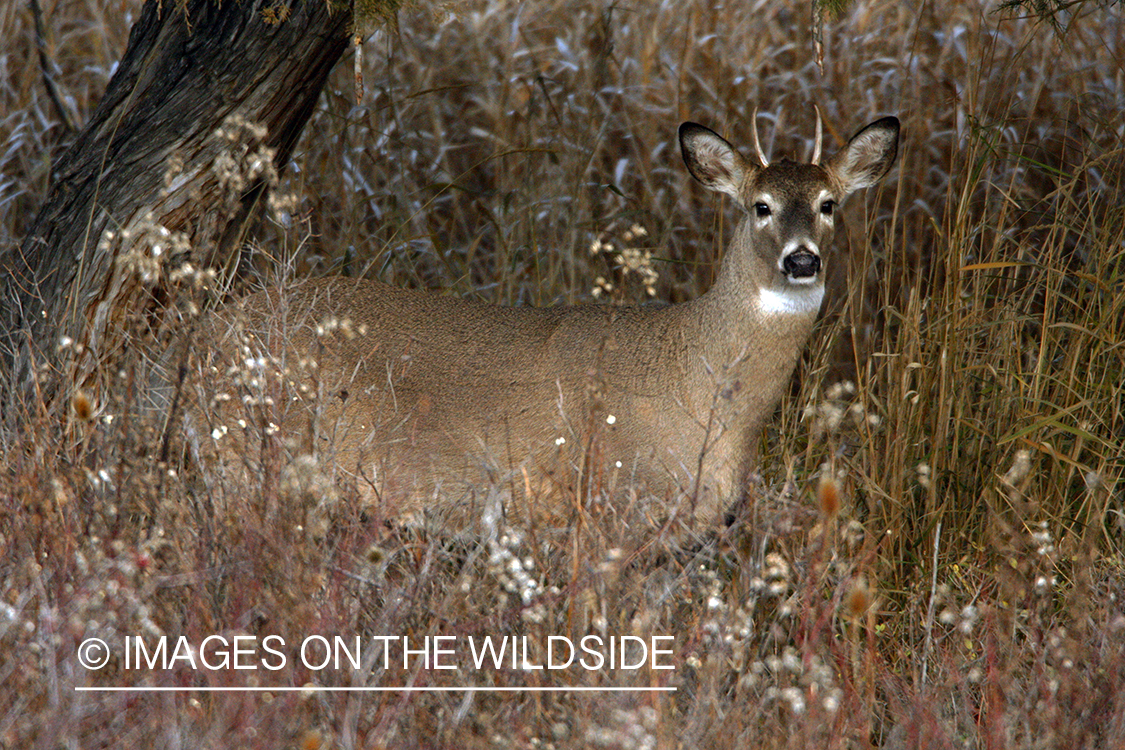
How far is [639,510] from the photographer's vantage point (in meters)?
3.02

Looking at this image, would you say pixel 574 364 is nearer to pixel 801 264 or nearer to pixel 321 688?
pixel 801 264

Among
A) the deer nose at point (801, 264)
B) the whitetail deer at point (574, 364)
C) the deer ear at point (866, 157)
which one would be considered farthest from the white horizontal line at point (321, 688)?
the deer ear at point (866, 157)

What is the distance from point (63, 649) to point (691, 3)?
16.2 feet

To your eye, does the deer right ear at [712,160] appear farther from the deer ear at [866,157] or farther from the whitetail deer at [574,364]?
the deer ear at [866,157]

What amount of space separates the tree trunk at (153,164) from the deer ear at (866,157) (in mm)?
1549

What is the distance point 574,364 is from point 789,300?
0.63m

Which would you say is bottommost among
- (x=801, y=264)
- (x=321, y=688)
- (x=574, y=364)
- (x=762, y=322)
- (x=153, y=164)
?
(x=321, y=688)

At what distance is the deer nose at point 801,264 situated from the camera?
133 inches

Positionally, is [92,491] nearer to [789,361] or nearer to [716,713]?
[716,713]

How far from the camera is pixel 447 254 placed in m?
5.37

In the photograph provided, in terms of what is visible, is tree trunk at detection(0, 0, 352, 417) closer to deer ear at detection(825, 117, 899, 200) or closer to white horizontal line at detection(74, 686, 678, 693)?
deer ear at detection(825, 117, 899, 200)

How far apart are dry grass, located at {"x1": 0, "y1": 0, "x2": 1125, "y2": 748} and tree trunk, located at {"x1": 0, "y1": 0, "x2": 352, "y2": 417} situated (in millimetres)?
419

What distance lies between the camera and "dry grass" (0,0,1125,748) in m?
2.39

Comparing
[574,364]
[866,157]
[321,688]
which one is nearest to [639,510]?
[574,364]
